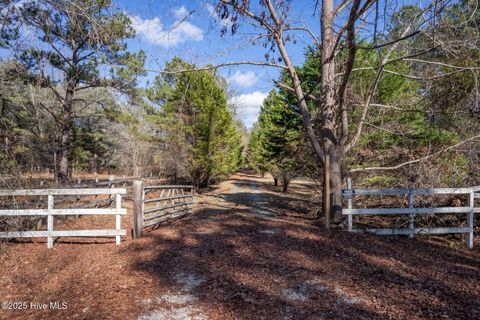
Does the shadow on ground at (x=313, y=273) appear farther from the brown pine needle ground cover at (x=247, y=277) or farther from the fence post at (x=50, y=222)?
the fence post at (x=50, y=222)

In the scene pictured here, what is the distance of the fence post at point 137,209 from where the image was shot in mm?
6410

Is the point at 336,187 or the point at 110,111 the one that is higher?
the point at 110,111

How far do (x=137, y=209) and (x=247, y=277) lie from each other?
3265 mm

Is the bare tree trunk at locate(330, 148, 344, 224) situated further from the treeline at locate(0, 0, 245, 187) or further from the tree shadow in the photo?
the treeline at locate(0, 0, 245, 187)

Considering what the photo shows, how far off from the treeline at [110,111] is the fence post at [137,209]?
2.20 metres

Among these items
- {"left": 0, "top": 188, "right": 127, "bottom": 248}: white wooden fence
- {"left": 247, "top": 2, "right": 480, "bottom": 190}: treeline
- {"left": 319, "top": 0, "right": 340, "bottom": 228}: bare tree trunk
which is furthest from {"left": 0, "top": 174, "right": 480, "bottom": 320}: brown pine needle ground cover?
{"left": 247, "top": 2, "right": 480, "bottom": 190}: treeline

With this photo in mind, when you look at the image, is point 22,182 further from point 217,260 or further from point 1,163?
point 217,260

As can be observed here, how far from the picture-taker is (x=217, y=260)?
5.03m

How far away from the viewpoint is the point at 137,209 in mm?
6445

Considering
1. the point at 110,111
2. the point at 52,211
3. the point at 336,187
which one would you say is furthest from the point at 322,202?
the point at 110,111

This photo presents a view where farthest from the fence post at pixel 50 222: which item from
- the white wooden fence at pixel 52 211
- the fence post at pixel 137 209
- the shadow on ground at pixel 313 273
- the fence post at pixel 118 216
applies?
the shadow on ground at pixel 313 273

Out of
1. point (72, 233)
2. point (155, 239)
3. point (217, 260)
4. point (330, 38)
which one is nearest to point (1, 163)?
point (72, 233)

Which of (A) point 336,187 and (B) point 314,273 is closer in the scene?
(B) point 314,273

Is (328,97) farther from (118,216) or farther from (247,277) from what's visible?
(118,216)
